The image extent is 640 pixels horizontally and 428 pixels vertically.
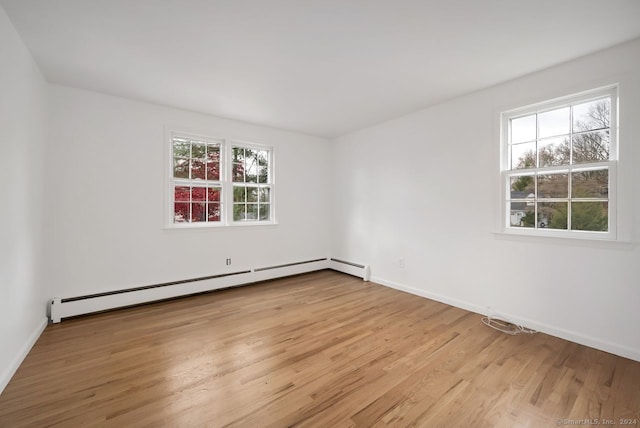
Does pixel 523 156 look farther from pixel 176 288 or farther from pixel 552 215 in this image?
pixel 176 288

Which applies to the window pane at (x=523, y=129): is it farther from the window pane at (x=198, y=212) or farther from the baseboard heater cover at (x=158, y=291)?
the window pane at (x=198, y=212)

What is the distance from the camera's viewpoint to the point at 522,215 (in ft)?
9.73

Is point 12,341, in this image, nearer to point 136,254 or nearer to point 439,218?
point 136,254

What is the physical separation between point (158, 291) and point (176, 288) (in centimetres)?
22

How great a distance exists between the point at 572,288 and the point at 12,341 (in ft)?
15.8

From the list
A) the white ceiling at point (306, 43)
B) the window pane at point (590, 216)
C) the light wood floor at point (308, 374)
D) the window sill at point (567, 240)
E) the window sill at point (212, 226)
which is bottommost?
the light wood floor at point (308, 374)

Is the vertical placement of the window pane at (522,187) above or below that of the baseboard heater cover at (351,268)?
above

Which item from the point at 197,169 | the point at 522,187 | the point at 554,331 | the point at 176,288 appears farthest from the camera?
the point at 197,169

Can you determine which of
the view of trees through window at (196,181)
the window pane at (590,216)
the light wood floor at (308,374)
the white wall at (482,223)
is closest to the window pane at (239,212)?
the view of trees through window at (196,181)

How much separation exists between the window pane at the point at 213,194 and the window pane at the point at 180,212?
344 mm

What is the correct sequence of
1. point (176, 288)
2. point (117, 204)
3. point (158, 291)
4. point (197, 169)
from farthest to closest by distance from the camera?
point (197, 169)
point (176, 288)
point (158, 291)
point (117, 204)

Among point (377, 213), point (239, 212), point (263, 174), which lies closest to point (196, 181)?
point (239, 212)

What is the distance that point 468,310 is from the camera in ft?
10.8

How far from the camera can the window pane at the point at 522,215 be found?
114 inches
